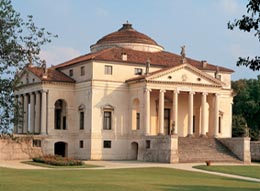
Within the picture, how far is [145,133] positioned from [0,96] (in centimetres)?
4575

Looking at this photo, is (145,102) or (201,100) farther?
(201,100)

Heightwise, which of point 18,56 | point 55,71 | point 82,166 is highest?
point 55,71

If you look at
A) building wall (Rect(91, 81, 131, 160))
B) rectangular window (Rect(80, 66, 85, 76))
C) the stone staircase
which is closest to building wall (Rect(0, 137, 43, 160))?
building wall (Rect(91, 81, 131, 160))

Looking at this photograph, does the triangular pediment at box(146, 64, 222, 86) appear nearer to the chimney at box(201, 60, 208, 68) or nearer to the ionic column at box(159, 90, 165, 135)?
the ionic column at box(159, 90, 165, 135)

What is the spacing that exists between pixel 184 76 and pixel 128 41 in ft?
38.0

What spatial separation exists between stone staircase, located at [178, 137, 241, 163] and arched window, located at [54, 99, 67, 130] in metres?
14.2

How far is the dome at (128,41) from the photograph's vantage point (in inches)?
3019

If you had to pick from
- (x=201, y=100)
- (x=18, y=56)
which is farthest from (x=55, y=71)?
(x=18, y=56)

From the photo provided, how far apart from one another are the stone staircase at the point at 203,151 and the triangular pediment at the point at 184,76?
6.46m

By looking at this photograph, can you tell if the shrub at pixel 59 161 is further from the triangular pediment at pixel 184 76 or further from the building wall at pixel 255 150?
the building wall at pixel 255 150

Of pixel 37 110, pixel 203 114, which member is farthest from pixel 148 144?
pixel 37 110

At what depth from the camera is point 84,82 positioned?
68.8 metres

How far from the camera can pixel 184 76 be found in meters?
68.1

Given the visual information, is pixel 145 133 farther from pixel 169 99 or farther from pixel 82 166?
pixel 82 166
